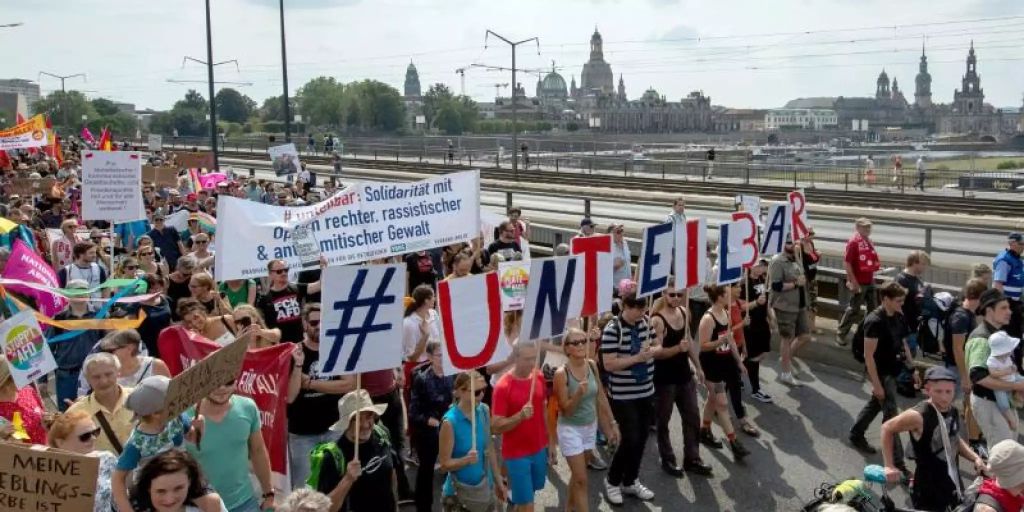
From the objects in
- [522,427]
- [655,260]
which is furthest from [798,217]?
[522,427]

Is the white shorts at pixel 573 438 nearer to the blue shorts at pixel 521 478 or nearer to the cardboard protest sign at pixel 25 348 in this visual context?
the blue shorts at pixel 521 478

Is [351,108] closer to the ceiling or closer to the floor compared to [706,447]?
closer to the ceiling

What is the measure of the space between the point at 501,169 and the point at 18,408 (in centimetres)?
4142

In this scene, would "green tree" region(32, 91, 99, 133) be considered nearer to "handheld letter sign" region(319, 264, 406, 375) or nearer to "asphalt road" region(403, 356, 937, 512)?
"asphalt road" region(403, 356, 937, 512)

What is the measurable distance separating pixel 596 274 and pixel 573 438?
1.31m

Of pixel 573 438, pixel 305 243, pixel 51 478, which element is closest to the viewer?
pixel 51 478

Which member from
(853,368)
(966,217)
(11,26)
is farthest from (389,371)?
(11,26)

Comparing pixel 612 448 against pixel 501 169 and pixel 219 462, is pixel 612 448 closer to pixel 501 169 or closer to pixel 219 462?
pixel 219 462

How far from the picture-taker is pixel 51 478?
4316 mm

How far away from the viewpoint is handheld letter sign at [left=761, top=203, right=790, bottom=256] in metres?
10.5

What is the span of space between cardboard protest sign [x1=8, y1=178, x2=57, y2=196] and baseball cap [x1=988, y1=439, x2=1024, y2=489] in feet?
61.4

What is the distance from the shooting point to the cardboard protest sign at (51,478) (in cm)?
432

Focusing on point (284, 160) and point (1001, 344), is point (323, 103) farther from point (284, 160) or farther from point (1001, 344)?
point (1001, 344)

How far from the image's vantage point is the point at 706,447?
872 centimetres
